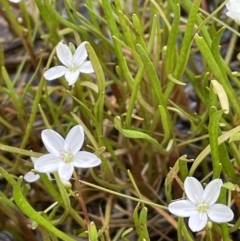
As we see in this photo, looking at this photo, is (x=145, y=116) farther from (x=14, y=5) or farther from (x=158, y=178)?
(x=14, y=5)

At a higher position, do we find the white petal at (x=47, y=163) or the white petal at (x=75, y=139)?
the white petal at (x=75, y=139)

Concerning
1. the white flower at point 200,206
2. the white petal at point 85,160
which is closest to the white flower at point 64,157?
the white petal at point 85,160

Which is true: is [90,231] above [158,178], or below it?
above

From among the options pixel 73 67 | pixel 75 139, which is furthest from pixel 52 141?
pixel 73 67

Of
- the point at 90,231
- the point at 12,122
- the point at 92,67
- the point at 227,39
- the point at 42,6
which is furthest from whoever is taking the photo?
the point at 227,39

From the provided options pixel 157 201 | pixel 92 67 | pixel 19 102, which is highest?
pixel 92 67

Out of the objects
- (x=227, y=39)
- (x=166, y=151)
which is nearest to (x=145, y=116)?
(x=166, y=151)

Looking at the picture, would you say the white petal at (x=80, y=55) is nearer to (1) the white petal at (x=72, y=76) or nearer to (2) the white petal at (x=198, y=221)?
(1) the white petal at (x=72, y=76)
